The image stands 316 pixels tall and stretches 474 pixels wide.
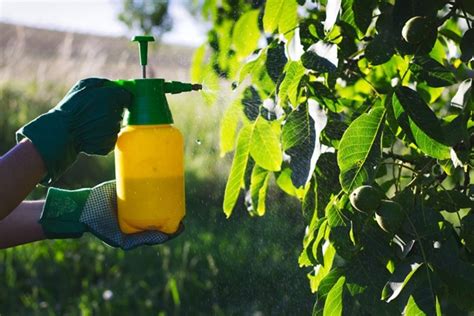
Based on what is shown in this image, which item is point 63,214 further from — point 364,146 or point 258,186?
point 364,146

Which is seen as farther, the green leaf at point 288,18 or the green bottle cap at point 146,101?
the green bottle cap at point 146,101

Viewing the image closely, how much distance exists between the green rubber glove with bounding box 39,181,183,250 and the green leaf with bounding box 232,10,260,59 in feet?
1.27

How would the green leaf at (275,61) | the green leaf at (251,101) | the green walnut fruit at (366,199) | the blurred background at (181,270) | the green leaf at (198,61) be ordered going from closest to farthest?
the green walnut fruit at (366,199)
the green leaf at (275,61)
the green leaf at (251,101)
the green leaf at (198,61)
the blurred background at (181,270)

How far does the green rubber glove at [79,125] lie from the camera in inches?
63.4

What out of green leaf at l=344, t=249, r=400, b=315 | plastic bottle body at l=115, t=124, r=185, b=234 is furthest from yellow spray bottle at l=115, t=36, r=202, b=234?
green leaf at l=344, t=249, r=400, b=315

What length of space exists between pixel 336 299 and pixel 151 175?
1.49ft

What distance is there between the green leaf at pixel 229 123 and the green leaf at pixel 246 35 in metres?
0.20

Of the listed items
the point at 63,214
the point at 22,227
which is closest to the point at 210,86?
the point at 63,214

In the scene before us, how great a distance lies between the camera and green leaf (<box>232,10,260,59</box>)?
6.11ft

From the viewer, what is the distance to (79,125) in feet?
5.38

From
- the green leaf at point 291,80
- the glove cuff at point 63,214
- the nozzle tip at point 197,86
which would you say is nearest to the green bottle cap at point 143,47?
the nozzle tip at point 197,86

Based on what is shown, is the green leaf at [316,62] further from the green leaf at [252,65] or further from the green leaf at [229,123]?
the green leaf at [229,123]

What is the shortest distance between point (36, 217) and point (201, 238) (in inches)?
111

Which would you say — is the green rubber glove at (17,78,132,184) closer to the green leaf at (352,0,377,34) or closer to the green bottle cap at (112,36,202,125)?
the green bottle cap at (112,36,202,125)
